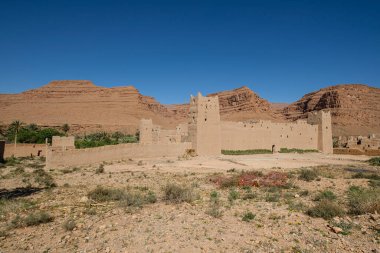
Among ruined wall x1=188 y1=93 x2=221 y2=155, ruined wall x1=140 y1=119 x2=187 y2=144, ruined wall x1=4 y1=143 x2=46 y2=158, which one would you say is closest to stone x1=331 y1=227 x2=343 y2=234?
ruined wall x1=188 y1=93 x2=221 y2=155

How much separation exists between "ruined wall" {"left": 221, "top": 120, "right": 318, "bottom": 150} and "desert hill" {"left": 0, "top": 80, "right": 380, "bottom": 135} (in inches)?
1570

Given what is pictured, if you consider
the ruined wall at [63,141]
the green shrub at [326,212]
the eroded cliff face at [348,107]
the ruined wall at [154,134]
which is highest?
the eroded cliff face at [348,107]

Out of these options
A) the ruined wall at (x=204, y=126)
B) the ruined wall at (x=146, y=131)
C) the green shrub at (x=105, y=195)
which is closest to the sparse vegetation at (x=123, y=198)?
the green shrub at (x=105, y=195)

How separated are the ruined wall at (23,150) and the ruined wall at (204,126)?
51.5 feet

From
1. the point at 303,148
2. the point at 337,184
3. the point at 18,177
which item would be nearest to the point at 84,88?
the point at 303,148

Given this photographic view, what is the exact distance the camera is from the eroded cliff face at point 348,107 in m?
78.4

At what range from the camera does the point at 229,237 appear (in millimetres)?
6254

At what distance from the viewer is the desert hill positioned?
7881 cm

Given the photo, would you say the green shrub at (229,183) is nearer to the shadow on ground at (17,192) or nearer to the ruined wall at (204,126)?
the shadow on ground at (17,192)

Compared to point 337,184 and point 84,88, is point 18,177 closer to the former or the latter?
point 337,184

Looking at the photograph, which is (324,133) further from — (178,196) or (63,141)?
(178,196)

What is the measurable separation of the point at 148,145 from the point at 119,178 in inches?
446

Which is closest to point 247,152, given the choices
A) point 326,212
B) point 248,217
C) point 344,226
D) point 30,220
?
point 326,212

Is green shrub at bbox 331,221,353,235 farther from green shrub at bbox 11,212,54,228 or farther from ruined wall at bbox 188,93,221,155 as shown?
ruined wall at bbox 188,93,221,155
